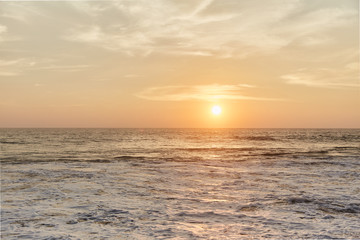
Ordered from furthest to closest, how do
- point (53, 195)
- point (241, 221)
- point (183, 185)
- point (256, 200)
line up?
point (183, 185), point (53, 195), point (256, 200), point (241, 221)

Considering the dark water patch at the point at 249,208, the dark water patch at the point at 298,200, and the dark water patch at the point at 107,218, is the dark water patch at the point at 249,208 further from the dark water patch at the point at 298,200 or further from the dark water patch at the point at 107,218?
the dark water patch at the point at 107,218

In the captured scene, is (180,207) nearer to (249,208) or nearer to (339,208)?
(249,208)

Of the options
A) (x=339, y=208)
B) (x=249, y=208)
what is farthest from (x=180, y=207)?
(x=339, y=208)

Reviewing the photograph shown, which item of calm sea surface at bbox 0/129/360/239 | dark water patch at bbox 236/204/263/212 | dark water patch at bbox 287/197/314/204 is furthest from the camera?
dark water patch at bbox 287/197/314/204

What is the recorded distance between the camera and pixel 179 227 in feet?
26.7

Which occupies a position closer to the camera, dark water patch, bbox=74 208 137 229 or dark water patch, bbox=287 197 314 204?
dark water patch, bbox=74 208 137 229

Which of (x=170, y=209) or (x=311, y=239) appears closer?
(x=311, y=239)

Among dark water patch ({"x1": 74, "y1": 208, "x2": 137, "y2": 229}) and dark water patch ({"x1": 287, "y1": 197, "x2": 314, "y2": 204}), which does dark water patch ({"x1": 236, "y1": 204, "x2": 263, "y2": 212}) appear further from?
dark water patch ({"x1": 74, "y1": 208, "x2": 137, "y2": 229})

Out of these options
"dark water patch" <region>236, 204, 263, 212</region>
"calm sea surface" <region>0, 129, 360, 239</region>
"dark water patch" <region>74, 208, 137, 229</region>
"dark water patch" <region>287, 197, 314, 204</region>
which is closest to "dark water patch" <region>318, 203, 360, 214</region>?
"calm sea surface" <region>0, 129, 360, 239</region>

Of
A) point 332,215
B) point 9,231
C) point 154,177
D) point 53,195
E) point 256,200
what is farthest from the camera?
point 154,177

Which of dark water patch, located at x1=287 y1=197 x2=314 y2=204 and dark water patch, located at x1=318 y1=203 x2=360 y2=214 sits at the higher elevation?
dark water patch, located at x1=318 y1=203 x2=360 y2=214

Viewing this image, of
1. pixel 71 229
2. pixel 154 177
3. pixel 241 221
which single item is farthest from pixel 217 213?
pixel 154 177

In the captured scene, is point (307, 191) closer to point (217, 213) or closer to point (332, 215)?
point (332, 215)

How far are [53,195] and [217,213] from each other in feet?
22.5
